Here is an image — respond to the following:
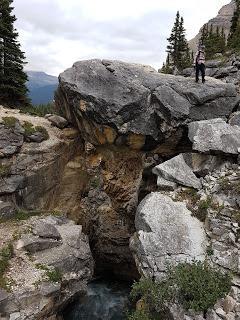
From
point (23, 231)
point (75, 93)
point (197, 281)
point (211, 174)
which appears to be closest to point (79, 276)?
point (23, 231)

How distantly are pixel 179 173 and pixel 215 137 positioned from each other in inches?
126

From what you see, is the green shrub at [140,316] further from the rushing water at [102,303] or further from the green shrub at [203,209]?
the rushing water at [102,303]

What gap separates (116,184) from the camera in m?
28.8

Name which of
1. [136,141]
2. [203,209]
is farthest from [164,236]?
[136,141]

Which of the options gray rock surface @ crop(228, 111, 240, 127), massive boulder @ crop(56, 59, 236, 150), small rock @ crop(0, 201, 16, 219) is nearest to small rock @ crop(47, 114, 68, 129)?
massive boulder @ crop(56, 59, 236, 150)

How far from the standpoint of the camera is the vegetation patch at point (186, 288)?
15203 mm

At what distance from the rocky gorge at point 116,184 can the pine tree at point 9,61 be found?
9.41 m

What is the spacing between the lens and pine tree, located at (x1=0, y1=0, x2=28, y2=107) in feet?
126

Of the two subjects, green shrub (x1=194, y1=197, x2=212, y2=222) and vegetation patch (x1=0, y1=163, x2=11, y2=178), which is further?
vegetation patch (x1=0, y1=163, x2=11, y2=178)

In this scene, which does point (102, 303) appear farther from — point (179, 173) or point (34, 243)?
point (179, 173)

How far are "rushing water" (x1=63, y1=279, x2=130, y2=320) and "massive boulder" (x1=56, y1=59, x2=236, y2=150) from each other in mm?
12135

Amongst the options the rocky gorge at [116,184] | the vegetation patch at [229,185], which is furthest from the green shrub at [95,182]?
the vegetation patch at [229,185]

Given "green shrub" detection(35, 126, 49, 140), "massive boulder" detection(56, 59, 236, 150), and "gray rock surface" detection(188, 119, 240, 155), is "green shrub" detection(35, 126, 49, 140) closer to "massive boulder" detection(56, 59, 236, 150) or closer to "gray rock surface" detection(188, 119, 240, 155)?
"massive boulder" detection(56, 59, 236, 150)

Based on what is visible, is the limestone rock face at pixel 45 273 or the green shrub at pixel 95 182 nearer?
the limestone rock face at pixel 45 273
